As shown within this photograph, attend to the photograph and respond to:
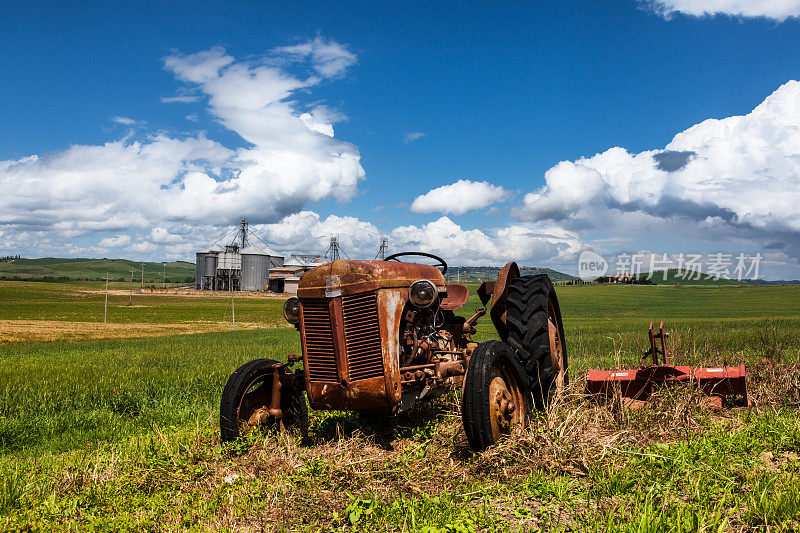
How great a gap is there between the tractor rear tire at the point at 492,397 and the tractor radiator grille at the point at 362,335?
77 cm

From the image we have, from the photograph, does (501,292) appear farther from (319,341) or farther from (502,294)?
(319,341)

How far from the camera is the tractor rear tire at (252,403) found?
468 centimetres

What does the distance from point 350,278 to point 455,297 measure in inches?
64.9

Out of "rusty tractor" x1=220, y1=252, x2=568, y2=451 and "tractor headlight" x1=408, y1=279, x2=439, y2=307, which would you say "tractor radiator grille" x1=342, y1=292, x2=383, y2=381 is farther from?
"tractor headlight" x1=408, y1=279, x2=439, y2=307

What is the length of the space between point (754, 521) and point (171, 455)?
166 inches

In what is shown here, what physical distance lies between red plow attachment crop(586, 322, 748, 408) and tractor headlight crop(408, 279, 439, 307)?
7.77ft

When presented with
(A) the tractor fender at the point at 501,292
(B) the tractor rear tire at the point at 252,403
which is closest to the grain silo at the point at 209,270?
(A) the tractor fender at the point at 501,292

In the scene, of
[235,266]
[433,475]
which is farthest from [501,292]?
[235,266]

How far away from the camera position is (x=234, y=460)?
4.41 meters

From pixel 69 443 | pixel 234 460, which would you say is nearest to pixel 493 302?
pixel 234 460

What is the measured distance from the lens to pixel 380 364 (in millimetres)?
4336

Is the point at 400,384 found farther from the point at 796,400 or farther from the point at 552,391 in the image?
the point at 796,400

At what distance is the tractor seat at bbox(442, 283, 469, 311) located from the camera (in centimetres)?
Result: 551

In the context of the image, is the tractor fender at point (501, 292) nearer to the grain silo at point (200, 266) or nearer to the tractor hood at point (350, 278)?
the tractor hood at point (350, 278)
